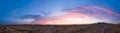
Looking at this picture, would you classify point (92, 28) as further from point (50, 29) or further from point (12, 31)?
point (12, 31)

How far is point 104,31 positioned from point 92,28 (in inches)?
47.2

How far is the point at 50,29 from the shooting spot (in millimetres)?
17547

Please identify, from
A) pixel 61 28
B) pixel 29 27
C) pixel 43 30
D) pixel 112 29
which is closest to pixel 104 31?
pixel 112 29

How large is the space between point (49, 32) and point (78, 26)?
249cm

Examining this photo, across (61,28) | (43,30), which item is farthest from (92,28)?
→ (43,30)

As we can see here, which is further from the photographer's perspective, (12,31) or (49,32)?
(49,32)

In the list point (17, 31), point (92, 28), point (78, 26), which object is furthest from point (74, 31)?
point (17, 31)

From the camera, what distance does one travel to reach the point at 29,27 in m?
17.0

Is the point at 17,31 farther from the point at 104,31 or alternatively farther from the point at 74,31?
the point at 104,31

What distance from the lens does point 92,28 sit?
57.8 feet

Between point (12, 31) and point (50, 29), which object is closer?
point (12, 31)

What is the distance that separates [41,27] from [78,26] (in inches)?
120

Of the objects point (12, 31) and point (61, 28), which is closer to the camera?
point (12, 31)

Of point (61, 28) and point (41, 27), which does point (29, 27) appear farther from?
point (61, 28)
